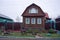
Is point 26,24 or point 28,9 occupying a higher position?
point 28,9

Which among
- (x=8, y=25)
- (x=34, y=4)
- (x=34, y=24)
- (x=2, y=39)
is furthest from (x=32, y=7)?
(x=2, y=39)

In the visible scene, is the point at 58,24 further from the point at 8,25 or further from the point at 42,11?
the point at 8,25

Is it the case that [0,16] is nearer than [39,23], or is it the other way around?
[39,23]

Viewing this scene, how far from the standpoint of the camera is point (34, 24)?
73.4 feet

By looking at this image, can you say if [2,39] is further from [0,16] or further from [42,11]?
[0,16]

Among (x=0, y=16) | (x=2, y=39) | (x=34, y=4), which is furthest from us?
(x=0, y=16)

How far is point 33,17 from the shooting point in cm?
2262

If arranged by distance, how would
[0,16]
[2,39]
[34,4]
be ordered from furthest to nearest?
[0,16] < [34,4] < [2,39]

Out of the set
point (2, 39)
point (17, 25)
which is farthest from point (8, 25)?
point (2, 39)

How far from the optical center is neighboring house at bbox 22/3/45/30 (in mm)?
22333

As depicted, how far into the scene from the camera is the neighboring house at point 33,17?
879 inches

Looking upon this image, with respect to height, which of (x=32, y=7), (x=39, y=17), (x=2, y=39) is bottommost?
(x=2, y=39)

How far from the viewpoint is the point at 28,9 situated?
22.6 m

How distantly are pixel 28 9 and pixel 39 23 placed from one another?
2.48 metres
